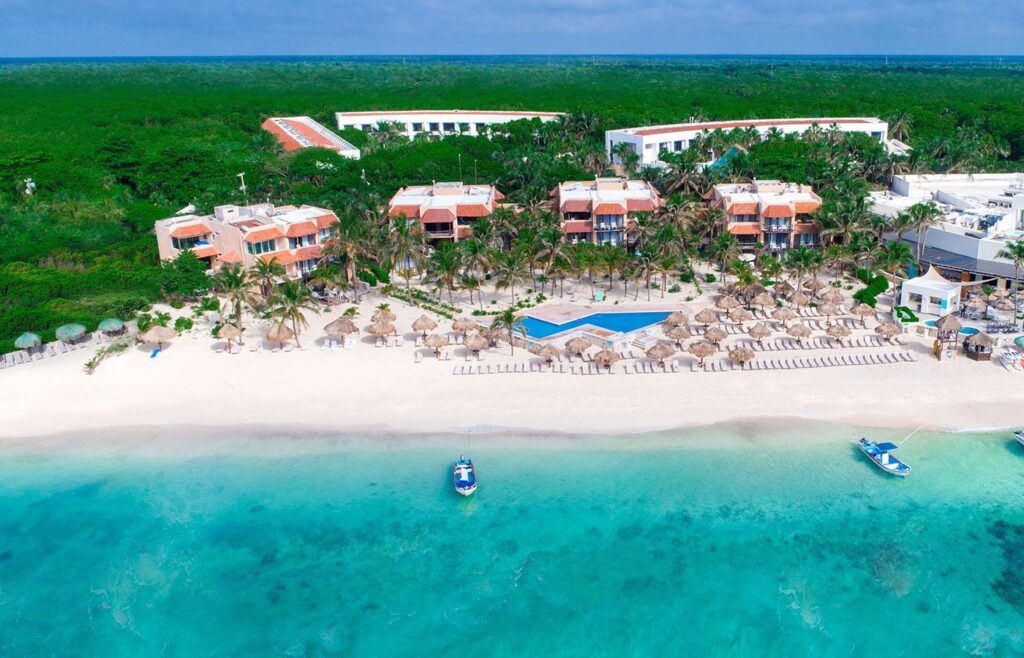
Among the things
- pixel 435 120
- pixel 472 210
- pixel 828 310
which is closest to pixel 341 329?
pixel 472 210

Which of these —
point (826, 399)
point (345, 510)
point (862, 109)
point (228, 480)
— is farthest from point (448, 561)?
point (862, 109)

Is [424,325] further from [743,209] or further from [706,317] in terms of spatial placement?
[743,209]

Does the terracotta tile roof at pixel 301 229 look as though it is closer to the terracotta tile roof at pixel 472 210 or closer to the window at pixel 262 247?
the window at pixel 262 247

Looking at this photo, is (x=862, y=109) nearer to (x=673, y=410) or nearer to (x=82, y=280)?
(x=673, y=410)

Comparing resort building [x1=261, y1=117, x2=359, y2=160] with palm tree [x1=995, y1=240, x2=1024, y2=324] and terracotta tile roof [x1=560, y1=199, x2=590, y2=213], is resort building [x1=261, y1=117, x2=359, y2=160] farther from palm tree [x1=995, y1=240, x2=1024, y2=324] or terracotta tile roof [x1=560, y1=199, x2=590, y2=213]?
palm tree [x1=995, y1=240, x2=1024, y2=324]

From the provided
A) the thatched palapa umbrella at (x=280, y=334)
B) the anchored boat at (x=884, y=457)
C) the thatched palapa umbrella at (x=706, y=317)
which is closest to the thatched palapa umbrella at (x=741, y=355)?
the thatched palapa umbrella at (x=706, y=317)

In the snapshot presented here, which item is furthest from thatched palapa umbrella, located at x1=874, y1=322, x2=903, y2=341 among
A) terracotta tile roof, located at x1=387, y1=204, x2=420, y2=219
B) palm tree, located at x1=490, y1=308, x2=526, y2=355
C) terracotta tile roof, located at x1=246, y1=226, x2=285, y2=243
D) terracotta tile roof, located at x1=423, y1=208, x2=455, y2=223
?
terracotta tile roof, located at x1=246, y1=226, x2=285, y2=243
